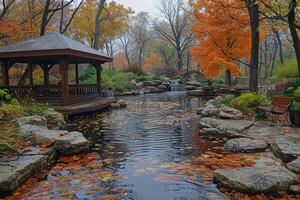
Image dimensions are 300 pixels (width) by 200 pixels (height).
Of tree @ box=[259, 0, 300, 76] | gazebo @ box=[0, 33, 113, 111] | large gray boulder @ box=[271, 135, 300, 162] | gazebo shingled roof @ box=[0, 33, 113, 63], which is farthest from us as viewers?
gazebo @ box=[0, 33, 113, 111]

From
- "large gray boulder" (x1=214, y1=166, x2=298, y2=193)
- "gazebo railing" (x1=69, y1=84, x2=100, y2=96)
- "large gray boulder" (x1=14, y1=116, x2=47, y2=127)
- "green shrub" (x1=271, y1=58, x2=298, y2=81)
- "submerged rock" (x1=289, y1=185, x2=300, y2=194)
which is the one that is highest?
"green shrub" (x1=271, y1=58, x2=298, y2=81)

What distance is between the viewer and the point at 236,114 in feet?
32.7

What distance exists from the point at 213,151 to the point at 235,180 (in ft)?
7.18

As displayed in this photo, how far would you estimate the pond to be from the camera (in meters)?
4.37

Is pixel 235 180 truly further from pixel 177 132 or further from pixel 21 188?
pixel 177 132

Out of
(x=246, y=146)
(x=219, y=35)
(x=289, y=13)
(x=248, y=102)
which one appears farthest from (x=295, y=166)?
(x=219, y=35)

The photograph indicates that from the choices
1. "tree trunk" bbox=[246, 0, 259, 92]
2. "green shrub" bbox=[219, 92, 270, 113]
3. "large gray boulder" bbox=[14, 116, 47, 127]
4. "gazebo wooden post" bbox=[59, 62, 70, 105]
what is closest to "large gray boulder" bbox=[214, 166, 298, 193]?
"large gray boulder" bbox=[14, 116, 47, 127]

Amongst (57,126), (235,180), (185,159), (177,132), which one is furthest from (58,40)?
(235,180)

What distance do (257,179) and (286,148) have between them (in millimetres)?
1862

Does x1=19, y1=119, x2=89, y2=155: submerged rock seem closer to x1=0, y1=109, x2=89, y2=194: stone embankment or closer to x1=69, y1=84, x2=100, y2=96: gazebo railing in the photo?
x1=0, y1=109, x2=89, y2=194: stone embankment

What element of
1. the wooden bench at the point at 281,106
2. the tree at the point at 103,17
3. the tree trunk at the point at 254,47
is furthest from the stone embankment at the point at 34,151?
the tree at the point at 103,17

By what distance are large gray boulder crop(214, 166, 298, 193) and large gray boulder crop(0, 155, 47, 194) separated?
3.26 m

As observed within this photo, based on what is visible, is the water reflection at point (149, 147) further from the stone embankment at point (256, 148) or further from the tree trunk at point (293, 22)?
the tree trunk at point (293, 22)

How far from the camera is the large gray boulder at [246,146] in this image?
629 centimetres
